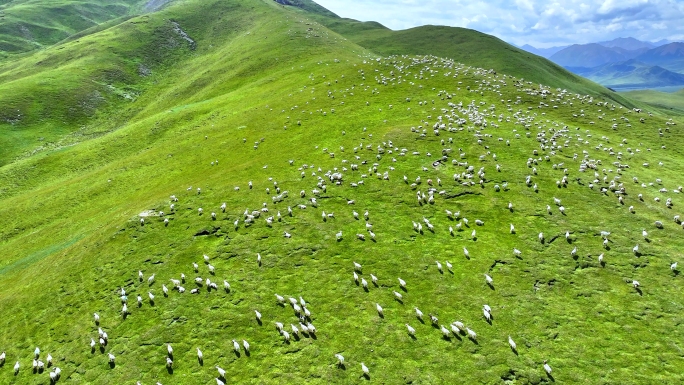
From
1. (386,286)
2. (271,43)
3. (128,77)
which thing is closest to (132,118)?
(128,77)

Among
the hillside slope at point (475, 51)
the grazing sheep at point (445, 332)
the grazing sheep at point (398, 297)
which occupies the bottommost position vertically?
the grazing sheep at point (398, 297)

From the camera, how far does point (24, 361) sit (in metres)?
23.4

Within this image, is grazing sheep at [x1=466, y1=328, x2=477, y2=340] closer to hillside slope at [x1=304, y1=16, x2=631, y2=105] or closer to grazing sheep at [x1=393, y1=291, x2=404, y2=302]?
grazing sheep at [x1=393, y1=291, x2=404, y2=302]

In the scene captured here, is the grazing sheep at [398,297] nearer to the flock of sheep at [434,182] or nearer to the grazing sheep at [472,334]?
the flock of sheep at [434,182]

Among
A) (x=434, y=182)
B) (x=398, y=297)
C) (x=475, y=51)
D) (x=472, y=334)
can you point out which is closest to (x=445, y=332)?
(x=472, y=334)

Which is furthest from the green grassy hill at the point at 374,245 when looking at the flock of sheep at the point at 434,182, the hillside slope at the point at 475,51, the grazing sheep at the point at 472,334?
the hillside slope at the point at 475,51

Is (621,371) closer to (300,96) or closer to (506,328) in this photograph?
(506,328)

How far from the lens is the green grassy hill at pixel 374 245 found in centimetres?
1992

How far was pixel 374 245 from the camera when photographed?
28.0 m

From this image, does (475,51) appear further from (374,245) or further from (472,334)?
(472,334)

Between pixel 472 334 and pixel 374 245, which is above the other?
pixel 472 334

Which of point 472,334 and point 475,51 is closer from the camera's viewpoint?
point 472,334

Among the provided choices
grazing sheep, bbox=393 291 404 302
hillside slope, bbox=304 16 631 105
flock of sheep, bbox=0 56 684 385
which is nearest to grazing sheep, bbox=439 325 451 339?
flock of sheep, bbox=0 56 684 385

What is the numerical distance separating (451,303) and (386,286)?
14.4ft
